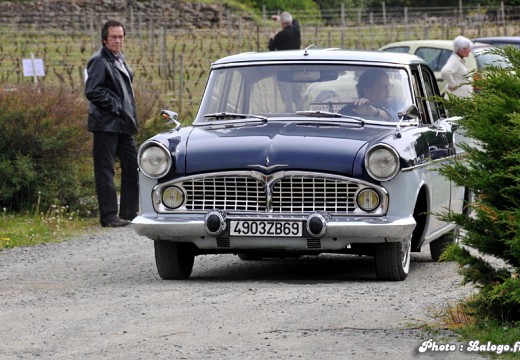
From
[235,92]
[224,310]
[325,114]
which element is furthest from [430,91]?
[224,310]

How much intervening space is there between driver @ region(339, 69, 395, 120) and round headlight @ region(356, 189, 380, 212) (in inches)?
49.3

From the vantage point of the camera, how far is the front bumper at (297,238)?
9.20m

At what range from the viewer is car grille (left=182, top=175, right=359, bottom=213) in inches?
366

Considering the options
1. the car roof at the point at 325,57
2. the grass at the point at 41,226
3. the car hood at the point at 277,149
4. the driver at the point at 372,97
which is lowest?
the grass at the point at 41,226

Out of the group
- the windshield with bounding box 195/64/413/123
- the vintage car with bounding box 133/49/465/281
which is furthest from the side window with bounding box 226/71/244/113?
the vintage car with bounding box 133/49/465/281

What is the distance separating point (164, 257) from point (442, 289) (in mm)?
2062

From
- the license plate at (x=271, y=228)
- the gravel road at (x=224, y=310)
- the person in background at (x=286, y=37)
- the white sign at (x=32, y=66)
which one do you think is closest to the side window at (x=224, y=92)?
the gravel road at (x=224, y=310)

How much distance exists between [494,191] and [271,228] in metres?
2.48

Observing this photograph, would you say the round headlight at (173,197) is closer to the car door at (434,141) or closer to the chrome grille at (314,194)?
the chrome grille at (314,194)

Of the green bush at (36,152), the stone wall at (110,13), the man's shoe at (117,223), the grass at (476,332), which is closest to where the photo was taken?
the grass at (476,332)

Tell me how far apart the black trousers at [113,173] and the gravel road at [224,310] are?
2.71 meters

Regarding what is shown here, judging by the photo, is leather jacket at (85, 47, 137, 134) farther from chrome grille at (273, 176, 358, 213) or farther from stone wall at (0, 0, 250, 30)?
stone wall at (0, 0, 250, 30)

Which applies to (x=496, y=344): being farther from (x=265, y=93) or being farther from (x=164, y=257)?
(x=265, y=93)

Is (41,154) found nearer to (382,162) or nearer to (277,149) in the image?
(277,149)
